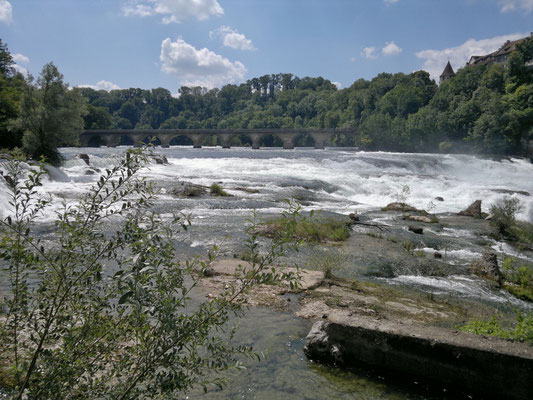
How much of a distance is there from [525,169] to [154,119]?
15818cm

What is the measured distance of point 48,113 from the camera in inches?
1041

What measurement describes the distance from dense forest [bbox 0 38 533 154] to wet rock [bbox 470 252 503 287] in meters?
30.8

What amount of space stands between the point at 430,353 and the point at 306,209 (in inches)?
504

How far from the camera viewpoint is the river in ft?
13.6

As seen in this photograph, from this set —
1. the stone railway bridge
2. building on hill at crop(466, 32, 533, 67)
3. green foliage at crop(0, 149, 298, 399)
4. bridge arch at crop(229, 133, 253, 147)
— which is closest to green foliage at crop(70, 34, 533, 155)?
the stone railway bridge

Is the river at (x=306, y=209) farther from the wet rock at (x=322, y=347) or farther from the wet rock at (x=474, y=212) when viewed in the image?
the wet rock at (x=474, y=212)

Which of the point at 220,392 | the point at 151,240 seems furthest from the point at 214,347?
the point at 220,392

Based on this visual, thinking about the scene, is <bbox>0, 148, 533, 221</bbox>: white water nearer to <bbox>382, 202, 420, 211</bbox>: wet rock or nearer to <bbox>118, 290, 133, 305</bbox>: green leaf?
<bbox>382, 202, 420, 211</bbox>: wet rock

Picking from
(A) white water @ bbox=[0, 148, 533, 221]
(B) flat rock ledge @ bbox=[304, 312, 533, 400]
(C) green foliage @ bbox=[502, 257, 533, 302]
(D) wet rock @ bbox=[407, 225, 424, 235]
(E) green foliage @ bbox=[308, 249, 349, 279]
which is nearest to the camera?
(B) flat rock ledge @ bbox=[304, 312, 533, 400]

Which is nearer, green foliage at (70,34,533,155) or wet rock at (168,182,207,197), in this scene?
wet rock at (168,182,207,197)

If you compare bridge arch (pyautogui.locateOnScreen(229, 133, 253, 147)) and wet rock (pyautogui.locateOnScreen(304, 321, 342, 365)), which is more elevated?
bridge arch (pyautogui.locateOnScreen(229, 133, 253, 147))

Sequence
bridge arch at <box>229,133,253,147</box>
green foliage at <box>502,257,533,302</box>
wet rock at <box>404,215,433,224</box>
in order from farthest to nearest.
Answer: bridge arch at <box>229,133,253,147</box> → wet rock at <box>404,215,433,224</box> → green foliage at <box>502,257,533,302</box>

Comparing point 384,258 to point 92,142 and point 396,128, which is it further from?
point 92,142

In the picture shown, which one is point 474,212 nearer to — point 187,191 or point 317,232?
point 317,232
